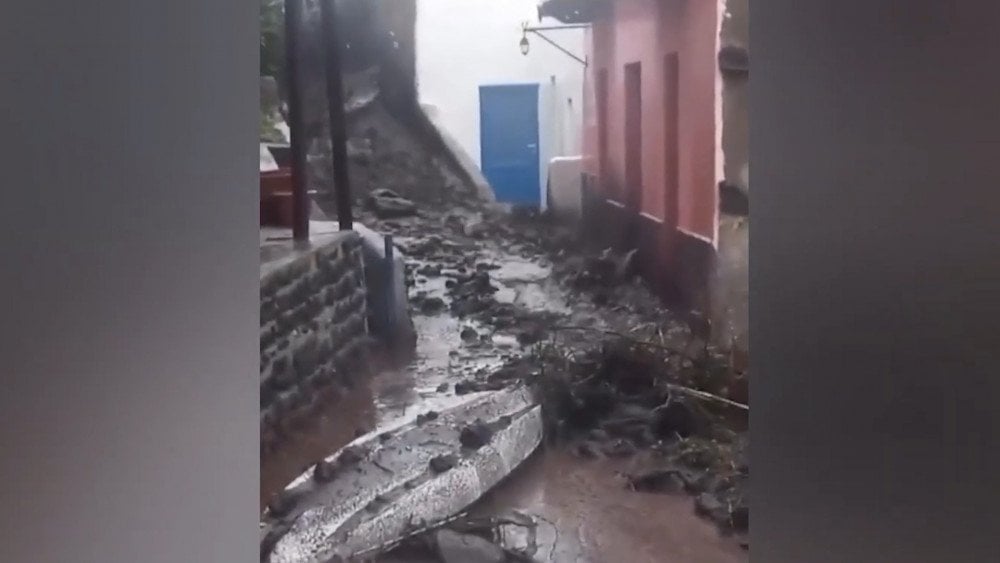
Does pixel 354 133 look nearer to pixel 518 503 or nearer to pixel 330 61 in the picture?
pixel 330 61

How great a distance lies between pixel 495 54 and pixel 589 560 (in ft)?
2.04

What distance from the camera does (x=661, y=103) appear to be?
47.1 inches

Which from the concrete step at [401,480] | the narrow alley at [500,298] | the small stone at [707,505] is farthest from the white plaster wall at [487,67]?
the small stone at [707,505]

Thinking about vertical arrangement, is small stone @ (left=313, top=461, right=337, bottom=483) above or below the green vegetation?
below

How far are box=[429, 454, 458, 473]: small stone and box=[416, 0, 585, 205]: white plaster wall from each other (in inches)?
13.1

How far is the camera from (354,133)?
4.04 feet

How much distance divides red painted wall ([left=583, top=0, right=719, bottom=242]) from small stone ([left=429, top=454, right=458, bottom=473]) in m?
0.37

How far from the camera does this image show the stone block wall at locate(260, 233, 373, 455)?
1229 mm

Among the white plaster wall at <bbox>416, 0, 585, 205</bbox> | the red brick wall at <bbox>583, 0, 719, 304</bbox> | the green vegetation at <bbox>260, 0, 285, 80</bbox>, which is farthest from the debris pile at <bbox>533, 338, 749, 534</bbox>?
the green vegetation at <bbox>260, 0, 285, 80</bbox>

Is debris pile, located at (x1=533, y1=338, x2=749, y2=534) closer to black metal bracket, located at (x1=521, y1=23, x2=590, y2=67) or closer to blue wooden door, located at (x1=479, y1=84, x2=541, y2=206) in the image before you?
blue wooden door, located at (x1=479, y1=84, x2=541, y2=206)

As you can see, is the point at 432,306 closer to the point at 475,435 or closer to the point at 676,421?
the point at 475,435

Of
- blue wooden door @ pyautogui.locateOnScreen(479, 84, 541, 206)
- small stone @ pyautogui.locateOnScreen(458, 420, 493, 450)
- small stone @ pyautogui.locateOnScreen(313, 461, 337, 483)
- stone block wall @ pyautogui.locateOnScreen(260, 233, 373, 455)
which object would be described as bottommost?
small stone @ pyautogui.locateOnScreen(313, 461, 337, 483)

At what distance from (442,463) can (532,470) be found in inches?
4.3

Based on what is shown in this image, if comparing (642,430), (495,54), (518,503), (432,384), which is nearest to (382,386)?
(432,384)
